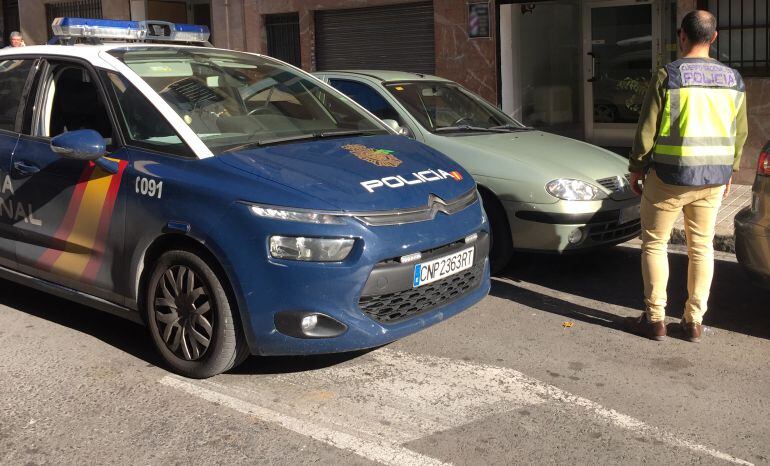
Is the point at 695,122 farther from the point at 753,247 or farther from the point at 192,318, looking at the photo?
the point at 192,318

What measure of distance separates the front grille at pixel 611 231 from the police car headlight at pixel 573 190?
21 cm

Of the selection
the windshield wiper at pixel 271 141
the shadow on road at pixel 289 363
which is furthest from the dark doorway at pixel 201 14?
the shadow on road at pixel 289 363

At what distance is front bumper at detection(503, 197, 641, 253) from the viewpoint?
20.0 ft

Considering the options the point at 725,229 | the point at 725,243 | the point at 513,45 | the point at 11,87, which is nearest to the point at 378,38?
the point at 513,45

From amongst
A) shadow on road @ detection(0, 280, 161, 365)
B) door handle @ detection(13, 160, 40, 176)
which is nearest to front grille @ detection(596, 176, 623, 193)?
shadow on road @ detection(0, 280, 161, 365)

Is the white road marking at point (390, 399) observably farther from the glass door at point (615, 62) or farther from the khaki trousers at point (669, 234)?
the glass door at point (615, 62)

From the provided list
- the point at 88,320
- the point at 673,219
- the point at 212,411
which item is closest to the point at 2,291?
the point at 88,320

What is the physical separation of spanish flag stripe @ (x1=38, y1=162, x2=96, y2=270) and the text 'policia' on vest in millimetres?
3108

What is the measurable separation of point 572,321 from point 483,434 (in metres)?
1.86

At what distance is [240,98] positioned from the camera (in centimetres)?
516

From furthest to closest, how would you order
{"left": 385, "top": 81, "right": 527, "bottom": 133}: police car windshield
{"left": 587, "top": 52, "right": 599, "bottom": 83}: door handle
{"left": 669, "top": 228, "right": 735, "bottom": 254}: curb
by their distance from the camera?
1. {"left": 587, "top": 52, "right": 599, "bottom": 83}: door handle
2. {"left": 669, "top": 228, "right": 735, "bottom": 254}: curb
3. {"left": 385, "top": 81, "right": 527, "bottom": 133}: police car windshield

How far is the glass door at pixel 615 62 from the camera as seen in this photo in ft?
40.5

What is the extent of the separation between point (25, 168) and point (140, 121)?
0.90 meters

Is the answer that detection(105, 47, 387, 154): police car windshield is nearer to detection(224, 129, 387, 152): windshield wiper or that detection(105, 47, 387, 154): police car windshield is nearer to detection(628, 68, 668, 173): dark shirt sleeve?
detection(224, 129, 387, 152): windshield wiper
